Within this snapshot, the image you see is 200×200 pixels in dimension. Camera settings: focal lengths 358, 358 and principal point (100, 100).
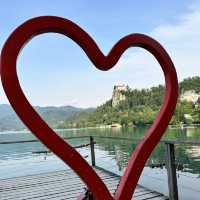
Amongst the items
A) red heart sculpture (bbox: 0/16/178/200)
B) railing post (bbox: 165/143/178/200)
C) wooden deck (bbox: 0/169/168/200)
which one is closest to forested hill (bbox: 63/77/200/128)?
wooden deck (bbox: 0/169/168/200)

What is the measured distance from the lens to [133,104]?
9769 centimetres

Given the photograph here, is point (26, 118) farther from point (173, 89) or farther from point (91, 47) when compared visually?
point (173, 89)

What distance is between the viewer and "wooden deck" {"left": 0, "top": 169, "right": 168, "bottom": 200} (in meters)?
5.13

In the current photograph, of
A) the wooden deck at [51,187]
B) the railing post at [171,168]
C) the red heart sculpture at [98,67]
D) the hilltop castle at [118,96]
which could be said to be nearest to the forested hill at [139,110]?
the hilltop castle at [118,96]

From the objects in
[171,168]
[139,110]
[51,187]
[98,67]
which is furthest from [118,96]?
[98,67]

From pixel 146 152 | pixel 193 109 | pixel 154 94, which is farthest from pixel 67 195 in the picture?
pixel 154 94

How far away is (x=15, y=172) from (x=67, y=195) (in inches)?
456

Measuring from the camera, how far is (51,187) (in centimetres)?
579

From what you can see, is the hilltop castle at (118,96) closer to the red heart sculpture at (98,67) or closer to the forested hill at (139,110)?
the forested hill at (139,110)

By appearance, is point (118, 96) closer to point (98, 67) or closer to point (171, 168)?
point (171, 168)

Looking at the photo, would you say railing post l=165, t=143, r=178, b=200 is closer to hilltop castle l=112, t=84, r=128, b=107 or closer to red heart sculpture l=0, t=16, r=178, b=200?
red heart sculpture l=0, t=16, r=178, b=200

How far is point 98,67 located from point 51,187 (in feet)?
10.2

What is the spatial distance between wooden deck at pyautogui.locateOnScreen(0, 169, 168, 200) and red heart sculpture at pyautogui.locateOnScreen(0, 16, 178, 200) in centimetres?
151

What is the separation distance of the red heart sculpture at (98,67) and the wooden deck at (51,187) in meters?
1.51
